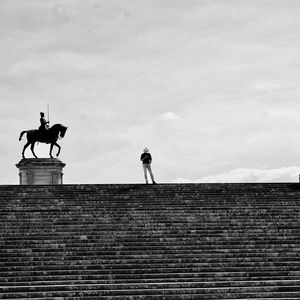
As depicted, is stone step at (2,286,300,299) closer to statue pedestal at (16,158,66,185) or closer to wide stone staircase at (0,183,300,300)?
wide stone staircase at (0,183,300,300)

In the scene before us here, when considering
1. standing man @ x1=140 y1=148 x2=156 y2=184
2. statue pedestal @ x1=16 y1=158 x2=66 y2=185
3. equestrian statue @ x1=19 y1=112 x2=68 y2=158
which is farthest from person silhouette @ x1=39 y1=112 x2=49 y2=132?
standing man @ x1=140 y1=148 x2=156 y2=184

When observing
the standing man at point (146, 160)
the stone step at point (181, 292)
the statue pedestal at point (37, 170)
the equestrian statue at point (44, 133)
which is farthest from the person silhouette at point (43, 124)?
the stone step at point (181, 292)

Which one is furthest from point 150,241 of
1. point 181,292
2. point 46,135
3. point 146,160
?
point 46,135

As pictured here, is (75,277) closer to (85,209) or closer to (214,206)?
(85,209)

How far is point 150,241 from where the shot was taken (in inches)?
947

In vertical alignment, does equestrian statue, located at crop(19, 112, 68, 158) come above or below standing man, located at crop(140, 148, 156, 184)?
above

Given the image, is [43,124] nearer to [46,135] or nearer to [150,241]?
[46,135]

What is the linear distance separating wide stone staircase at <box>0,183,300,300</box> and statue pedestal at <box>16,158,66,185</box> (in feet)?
20.5

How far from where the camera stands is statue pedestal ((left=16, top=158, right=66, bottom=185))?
34.1 m

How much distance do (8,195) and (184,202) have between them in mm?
5489

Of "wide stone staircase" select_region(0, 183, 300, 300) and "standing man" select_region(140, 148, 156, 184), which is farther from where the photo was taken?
"standing man" select_region(140, 148, 156, 184)

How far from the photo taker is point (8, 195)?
89.0 ft

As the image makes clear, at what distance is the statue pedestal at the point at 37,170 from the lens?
34.1 meters

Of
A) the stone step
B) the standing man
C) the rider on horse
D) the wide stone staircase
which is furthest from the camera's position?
the rider on horse
